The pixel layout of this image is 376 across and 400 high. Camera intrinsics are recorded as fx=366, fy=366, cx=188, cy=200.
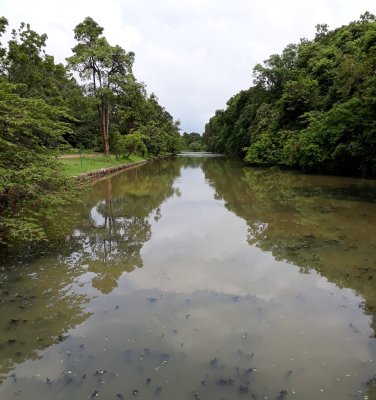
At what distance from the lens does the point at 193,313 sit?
534 centimetres

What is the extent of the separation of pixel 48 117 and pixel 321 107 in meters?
25.4

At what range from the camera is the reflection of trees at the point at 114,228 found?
730 cm

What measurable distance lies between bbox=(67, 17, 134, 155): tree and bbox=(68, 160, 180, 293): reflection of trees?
13.3 m

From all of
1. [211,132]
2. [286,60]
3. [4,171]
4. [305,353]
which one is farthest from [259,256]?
[211,132]

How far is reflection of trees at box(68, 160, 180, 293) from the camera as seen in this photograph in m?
7.30

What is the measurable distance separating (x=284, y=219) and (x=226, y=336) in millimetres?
7216

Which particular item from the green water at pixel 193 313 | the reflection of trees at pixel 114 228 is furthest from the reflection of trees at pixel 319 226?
the reflection of trees at pixel 114 228

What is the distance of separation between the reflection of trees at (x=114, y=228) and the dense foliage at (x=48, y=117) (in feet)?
3.68

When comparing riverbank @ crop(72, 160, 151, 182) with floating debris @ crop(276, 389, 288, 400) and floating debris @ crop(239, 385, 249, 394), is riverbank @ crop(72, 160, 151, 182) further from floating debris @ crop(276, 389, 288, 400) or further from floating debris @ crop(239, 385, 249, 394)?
floating debris @ crop(276, 389, 288, 400)

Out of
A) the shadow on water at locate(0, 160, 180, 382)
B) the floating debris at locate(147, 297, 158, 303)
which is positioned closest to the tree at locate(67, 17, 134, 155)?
the shadow on water at locate(0, 160, 180, 382)

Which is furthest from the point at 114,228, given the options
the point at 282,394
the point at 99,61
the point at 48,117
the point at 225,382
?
the point at 99,61

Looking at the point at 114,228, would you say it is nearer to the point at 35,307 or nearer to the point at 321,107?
the point at 35,307

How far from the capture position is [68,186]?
8375mm

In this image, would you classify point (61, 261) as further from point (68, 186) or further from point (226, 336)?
point (226, 336)
